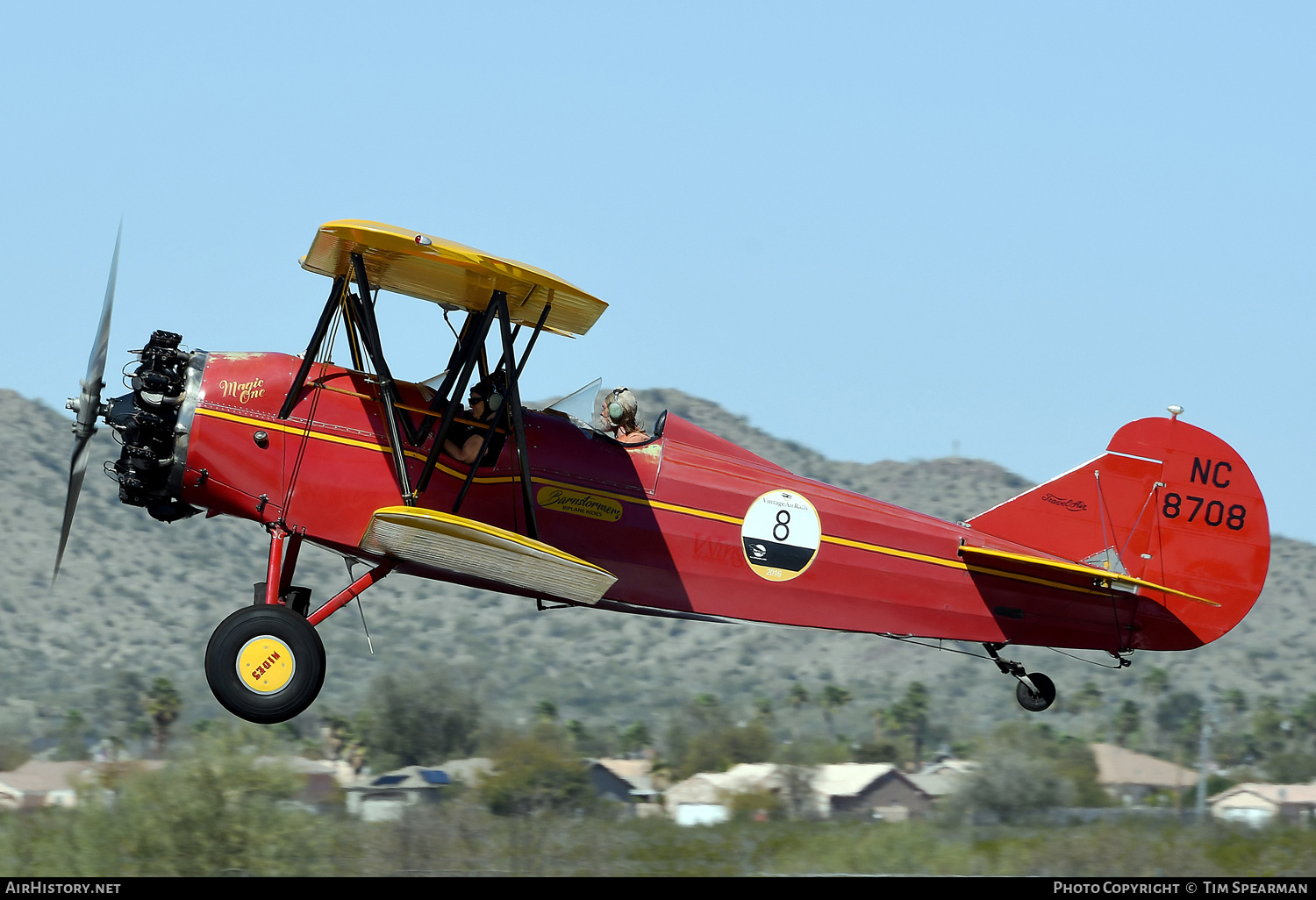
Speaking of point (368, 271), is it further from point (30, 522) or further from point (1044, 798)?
point (30, 522)

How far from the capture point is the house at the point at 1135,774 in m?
22.8

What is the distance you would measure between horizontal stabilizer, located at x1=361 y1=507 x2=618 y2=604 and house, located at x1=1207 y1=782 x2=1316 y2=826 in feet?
47.9

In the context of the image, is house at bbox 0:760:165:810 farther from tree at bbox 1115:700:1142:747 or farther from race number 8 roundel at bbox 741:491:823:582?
tree at bbox 1115:700:1142:747

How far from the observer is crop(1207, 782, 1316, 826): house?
68.8 feet

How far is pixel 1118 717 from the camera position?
41219 mm

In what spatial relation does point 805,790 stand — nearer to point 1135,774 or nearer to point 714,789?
point 714,789

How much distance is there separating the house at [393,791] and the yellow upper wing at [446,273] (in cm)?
1120

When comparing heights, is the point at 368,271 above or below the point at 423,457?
above

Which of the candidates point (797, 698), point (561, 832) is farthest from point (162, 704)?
point (797, 698)

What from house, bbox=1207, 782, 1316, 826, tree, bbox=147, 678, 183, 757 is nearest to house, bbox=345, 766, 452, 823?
tree, bbox=147, 678, 183, 757

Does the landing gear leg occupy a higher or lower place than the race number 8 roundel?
lower

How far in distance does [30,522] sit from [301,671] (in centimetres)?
4166

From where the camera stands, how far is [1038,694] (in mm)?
10359

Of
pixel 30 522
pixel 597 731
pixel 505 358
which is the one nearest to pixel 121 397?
pixel 505 358
